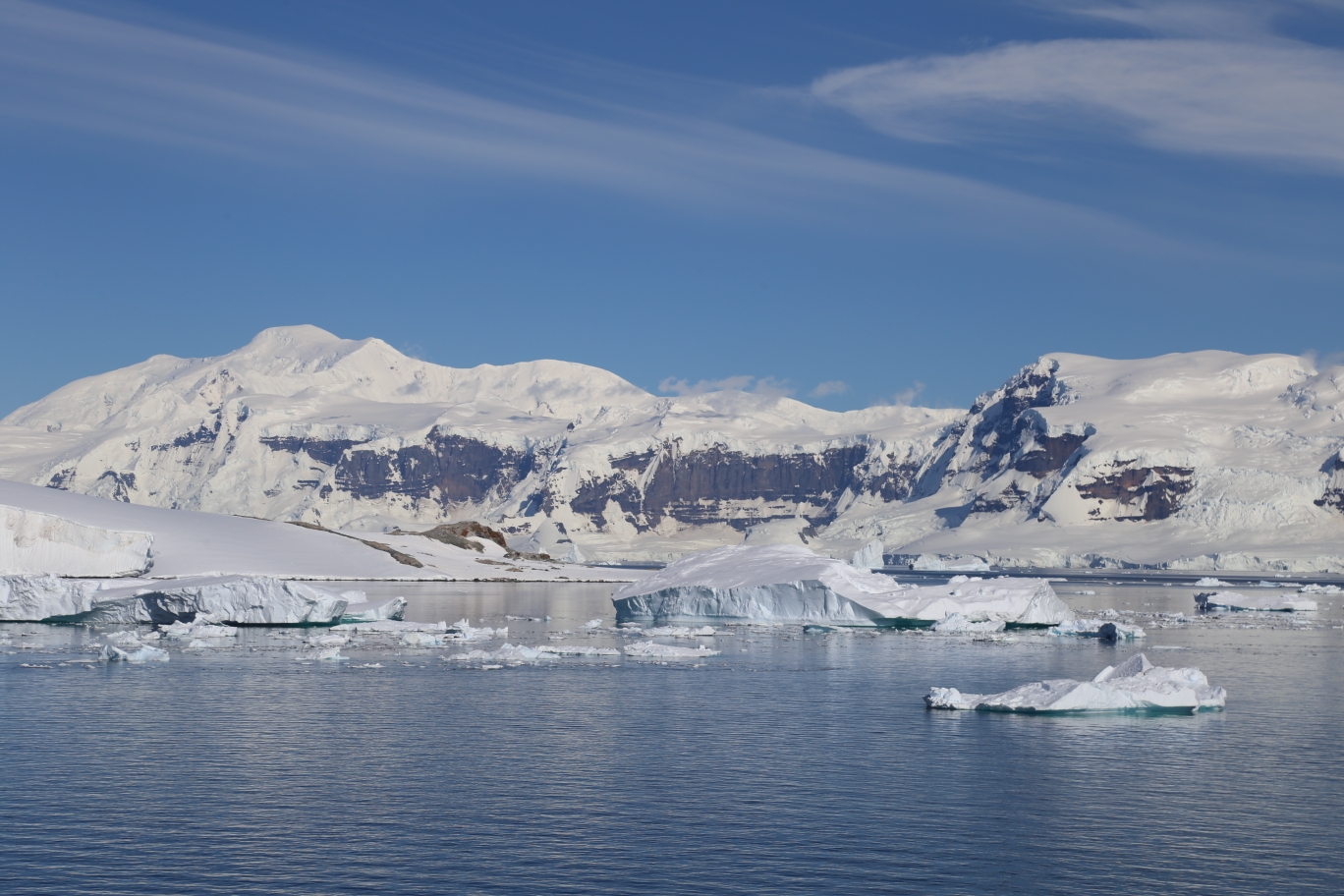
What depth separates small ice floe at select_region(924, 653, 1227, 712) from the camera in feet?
123

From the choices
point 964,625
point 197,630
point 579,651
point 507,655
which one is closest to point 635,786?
point 507,655

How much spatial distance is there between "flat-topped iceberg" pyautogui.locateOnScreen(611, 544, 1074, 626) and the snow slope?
46.0m

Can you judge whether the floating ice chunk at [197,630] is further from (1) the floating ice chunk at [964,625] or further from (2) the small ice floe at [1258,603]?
(2) the small ice floe at [1258,603]

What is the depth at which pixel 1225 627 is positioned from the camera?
78.8 meters

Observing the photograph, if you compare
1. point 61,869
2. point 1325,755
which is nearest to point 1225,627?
point 1325,755

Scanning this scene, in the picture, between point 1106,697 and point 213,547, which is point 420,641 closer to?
point 1106,697

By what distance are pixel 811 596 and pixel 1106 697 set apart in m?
33.2

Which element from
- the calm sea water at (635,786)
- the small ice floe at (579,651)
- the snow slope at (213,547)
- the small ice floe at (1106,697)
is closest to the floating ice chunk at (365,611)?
the small ice floe at (579,651)

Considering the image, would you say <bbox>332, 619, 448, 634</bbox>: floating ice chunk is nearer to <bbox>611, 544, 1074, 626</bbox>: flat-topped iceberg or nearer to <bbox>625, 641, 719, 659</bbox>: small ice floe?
<bbox>611, 544, 1074, 626</bbox>: flat-topped iceberg

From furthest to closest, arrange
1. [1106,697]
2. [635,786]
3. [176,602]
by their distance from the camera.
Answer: [176,602]
[1106,697]
[635,786]

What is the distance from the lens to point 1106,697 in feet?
123

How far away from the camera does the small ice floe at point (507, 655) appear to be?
170ft

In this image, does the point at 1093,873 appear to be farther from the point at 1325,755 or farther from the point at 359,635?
the point at 359,635

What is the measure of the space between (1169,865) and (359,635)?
159ft
